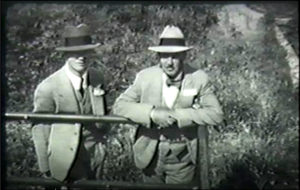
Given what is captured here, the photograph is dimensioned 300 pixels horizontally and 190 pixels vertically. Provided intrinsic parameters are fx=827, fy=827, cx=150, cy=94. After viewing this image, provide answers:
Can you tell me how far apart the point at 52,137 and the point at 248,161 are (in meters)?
1.23

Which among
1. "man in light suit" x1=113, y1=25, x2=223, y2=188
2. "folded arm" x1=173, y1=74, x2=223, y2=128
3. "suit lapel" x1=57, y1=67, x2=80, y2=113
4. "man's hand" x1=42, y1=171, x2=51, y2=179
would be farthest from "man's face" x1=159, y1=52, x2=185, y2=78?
"man's hand" x1=42, y1=171, x2=51, y2=179

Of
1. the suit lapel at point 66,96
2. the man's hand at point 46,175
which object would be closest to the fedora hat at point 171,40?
the suit lapel at point 66,96

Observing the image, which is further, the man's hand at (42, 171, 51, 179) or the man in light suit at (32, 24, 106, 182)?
the man's hand at (42, 171, 51, 179)

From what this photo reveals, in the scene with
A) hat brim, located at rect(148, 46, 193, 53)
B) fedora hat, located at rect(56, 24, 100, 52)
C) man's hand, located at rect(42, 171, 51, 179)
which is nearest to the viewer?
hat brim, located at rect(148, 46, 193, 53)

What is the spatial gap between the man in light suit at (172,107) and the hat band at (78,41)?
1.24ft

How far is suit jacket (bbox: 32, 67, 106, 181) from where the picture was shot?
513cm

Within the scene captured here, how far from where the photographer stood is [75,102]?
5141 mm

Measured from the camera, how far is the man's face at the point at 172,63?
5035 millimetres

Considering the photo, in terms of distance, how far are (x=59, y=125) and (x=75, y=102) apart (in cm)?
17

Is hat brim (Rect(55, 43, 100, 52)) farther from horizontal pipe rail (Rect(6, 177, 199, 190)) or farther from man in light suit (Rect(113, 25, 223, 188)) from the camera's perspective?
horizontal pipe rail (Rect(6, 177, 199, 190))

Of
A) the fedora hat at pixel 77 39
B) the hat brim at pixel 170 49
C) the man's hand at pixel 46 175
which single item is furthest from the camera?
the man's hand at pixel 46 175

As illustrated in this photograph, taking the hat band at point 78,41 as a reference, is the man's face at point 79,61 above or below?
below

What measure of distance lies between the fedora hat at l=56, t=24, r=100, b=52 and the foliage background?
0.12ft

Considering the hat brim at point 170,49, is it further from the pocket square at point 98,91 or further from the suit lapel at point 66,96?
the suit lapel at point 66,96
